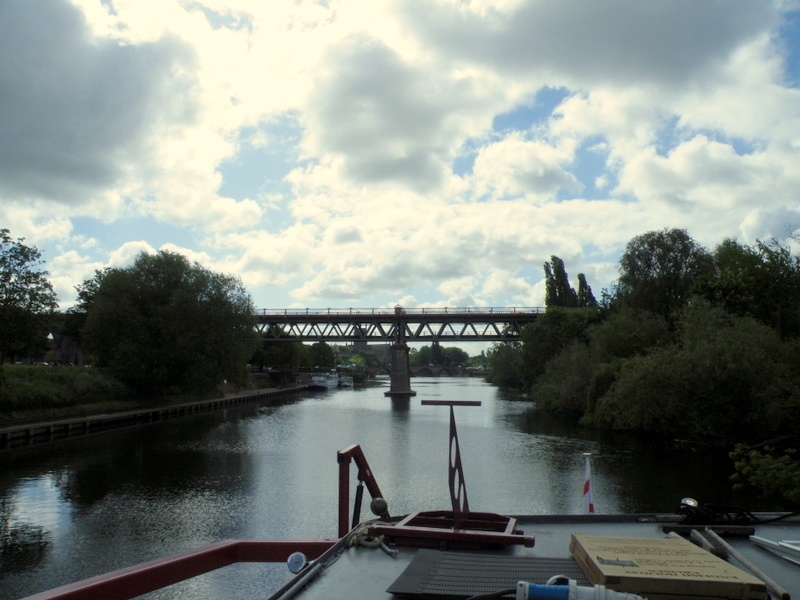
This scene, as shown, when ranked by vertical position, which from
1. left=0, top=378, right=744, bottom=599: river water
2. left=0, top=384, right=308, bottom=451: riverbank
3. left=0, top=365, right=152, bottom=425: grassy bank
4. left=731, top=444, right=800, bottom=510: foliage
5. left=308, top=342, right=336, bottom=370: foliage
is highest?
left=308, top=342, right=336, bottom=370: foliage

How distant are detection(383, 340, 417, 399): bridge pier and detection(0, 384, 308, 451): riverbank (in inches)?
830

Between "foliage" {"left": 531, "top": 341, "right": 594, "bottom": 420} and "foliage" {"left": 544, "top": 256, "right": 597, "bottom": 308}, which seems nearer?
"foliage" {"left": 531, "top": 341, "right": 594, "bottom": 420}

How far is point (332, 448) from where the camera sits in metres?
31.1

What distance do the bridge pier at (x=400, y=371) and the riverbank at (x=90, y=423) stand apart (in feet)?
69.1

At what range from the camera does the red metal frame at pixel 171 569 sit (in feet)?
15.7

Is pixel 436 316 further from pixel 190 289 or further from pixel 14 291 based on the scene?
pixel 14 291

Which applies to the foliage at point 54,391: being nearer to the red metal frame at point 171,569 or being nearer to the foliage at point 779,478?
the foliage at point 779,478

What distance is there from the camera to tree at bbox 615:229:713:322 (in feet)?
163

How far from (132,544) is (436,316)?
64.9m

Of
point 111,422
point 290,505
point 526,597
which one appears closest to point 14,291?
point 111,422

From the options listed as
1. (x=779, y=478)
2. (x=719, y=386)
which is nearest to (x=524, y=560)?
(x=779, y=478)

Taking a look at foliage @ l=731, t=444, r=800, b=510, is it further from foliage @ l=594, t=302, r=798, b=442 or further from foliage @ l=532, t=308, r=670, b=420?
foliage @ l=532, t=308, r=670, b=420

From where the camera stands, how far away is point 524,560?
190 inches

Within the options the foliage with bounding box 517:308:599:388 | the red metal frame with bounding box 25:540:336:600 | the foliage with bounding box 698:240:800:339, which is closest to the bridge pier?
the foliage with bounding box 517:308:599:388
